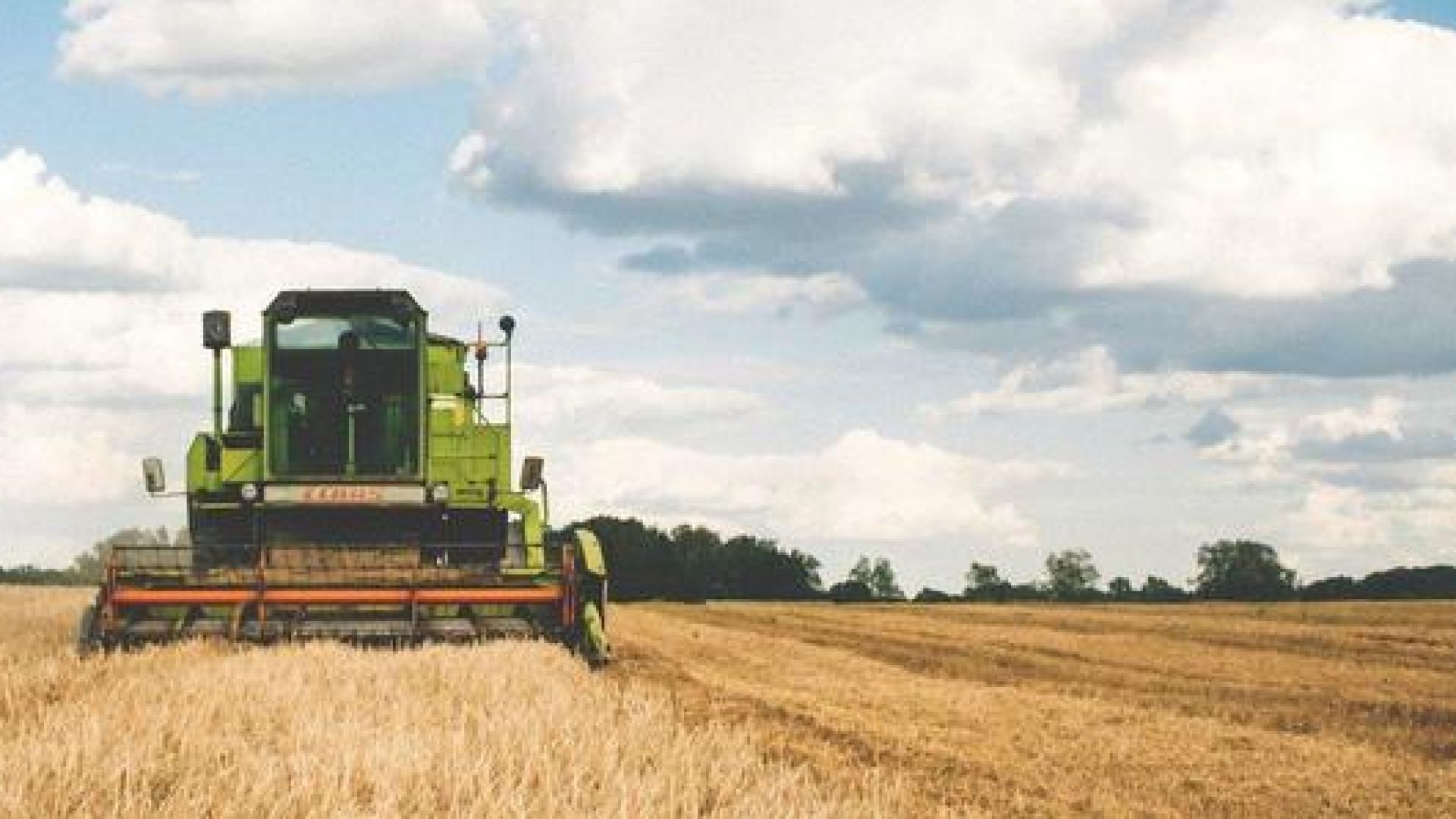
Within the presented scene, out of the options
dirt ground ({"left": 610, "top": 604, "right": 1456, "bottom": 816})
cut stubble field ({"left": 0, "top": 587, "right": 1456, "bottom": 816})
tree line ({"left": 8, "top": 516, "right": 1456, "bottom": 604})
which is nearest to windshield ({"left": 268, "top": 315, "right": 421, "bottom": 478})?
cut stubble field ({"left": 0, "top": 587, "right": 1456, "bottom": 816})

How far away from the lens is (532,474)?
16094mm

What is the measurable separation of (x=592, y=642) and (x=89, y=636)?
4.16 meters

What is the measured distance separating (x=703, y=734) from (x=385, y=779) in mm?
2919

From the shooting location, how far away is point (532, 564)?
15.9 meters

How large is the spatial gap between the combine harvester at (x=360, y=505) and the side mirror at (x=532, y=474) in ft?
0.05

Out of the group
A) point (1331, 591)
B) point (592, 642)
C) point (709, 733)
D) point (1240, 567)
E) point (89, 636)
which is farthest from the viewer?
point (1240, 567)

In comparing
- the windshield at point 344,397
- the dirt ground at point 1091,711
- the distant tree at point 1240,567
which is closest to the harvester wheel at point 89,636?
the windshield at point 344,397

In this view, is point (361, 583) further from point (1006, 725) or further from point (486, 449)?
point (1006, 725)

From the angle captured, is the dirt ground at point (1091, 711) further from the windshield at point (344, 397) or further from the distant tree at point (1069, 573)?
the distant tree at point (1069, 573)

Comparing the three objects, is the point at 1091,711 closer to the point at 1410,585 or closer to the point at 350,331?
the point at 350,331

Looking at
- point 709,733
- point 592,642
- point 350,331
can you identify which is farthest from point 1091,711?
point 350,331

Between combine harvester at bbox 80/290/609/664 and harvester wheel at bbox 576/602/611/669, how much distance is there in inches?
0.6

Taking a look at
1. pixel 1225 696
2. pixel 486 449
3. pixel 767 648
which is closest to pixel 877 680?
pixel 1225 696

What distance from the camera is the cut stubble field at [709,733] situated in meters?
6.19
